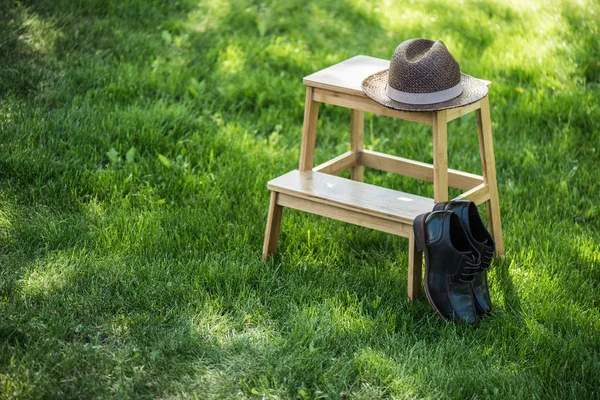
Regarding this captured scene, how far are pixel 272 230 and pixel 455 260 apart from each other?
102cm

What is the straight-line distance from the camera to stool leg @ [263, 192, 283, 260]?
13.3ft

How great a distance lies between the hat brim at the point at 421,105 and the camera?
3582 mm

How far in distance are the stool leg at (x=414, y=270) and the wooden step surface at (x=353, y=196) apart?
0.15 meters

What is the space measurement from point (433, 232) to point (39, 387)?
1.77 m

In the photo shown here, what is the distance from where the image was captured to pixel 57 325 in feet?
11.2

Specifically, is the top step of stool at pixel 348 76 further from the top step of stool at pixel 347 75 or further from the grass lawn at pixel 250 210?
the grass lawn at pixel 250 210

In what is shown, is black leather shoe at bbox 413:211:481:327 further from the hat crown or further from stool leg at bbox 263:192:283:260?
stool leg at bbox 263:192:283:260

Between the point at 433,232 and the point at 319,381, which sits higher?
the point at 433,232

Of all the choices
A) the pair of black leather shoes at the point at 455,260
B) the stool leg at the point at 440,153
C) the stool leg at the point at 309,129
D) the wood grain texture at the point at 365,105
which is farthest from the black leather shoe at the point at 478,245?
the stool leg at the point at 309,129

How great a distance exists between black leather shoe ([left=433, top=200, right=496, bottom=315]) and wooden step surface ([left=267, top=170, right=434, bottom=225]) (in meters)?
0.16

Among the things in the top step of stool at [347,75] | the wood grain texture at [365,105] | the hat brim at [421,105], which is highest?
the hat brim at [421,105]

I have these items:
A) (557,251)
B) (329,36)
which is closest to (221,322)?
(557,251)

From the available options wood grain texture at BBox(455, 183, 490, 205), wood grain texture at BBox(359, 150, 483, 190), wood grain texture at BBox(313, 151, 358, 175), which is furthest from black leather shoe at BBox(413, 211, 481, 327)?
wood grain texture at BBox(313, 151, 358, 175)

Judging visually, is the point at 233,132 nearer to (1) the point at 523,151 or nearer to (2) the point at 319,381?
(1) the point at 523,151
